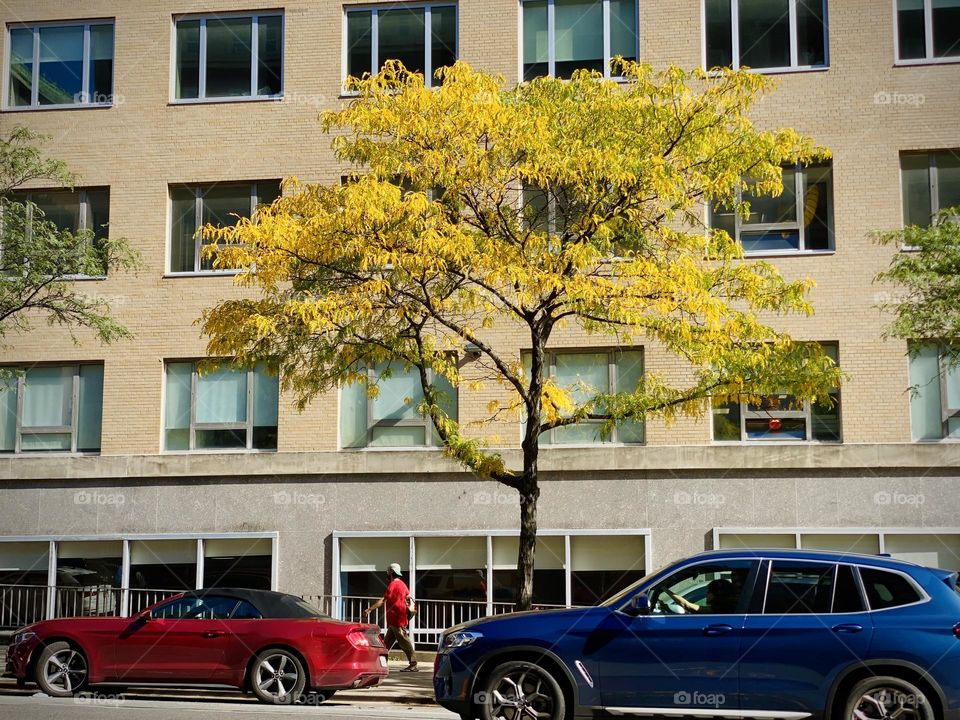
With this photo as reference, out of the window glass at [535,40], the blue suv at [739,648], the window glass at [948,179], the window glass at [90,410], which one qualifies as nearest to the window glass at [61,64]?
the window glass at [90,410]

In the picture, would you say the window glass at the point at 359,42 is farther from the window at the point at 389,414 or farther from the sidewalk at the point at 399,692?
the sidewalk at the point at 399,692

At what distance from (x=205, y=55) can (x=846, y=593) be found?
1771 cm

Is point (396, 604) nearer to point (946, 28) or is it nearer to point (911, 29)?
point (911, 29)

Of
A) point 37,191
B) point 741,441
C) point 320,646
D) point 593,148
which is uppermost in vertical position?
point 37,191

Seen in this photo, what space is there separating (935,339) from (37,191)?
16.9 meters

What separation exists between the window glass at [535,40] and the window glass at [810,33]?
4630 mm

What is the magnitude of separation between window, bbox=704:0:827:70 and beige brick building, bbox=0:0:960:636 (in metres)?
0.06

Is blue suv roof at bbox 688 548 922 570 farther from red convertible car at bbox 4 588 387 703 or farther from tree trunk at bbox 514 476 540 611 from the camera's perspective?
red convertible car at bbox 4 588 387 703

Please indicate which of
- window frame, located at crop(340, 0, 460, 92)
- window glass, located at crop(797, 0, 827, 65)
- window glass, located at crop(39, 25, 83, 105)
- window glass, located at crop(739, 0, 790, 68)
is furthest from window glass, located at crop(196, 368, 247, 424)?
window glass, located at crop(797, 0, 827, 65)

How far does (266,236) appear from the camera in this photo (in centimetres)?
1405

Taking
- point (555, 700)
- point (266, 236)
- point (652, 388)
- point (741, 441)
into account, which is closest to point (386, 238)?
point (266, 236)

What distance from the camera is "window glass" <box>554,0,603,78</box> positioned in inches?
859

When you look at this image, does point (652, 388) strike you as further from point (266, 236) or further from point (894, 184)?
point (894, 184)

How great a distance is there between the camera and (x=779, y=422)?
20.4 meters
